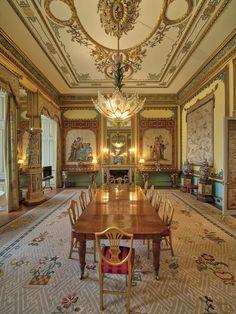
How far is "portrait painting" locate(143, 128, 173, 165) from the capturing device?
951cm

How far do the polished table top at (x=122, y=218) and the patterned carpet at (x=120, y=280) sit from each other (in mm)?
715

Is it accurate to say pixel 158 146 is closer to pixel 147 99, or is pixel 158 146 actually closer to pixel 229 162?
pixel 147 99

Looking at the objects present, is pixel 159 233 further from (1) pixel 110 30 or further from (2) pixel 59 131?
(2) pixel 59 131

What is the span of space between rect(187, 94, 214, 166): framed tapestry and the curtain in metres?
6.18

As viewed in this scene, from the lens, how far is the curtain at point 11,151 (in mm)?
5219

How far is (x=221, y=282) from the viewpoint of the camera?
2361mm

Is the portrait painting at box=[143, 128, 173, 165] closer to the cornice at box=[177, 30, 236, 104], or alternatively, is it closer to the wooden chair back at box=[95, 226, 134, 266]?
the cornice at box=[177, 30, 236, 104]

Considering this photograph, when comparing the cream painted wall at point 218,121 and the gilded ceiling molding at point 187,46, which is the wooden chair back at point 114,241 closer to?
the gilded ceiling molding at point 187,46

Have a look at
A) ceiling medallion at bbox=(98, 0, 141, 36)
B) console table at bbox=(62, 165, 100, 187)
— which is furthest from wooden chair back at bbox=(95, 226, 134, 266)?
console table at bbox=(62, 165, 100, 187)

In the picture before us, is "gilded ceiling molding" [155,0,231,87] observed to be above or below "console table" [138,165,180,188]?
above

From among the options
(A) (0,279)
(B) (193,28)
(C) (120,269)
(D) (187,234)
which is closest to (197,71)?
(B) (193,28)

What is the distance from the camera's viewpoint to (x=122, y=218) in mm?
2518

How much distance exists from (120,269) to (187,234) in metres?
2.33

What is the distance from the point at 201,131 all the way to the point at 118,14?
16.0 ft
